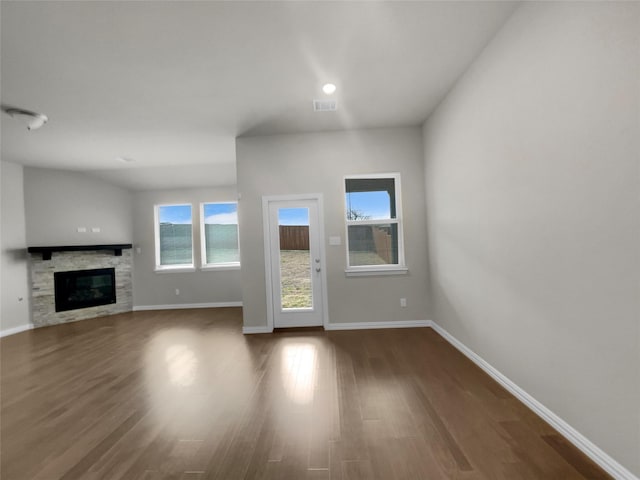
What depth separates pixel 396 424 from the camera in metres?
1.89

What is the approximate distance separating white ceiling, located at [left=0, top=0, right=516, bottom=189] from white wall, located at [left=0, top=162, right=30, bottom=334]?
1.29 meters

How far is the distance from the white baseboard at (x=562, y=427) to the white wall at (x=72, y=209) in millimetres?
7136

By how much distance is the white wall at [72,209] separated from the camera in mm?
5098

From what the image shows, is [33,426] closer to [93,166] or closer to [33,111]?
[33,111]

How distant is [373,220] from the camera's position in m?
4.12

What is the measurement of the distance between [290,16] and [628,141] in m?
2.14

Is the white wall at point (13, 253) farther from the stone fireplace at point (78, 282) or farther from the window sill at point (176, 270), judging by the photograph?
the window sill at point (176, 270)

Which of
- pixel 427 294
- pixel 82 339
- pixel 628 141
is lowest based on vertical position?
pixel 82 339

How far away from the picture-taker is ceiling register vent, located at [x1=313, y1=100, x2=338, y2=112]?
10.3 feet

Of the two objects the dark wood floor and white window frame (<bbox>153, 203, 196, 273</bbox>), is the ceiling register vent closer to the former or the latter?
the dark wood floor

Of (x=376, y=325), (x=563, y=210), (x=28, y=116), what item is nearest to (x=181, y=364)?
(x=376, y=325)

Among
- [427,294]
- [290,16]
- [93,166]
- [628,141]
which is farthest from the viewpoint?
[93,166]

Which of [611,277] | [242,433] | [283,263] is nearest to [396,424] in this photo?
[242,433]

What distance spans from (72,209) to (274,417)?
6.15 m
